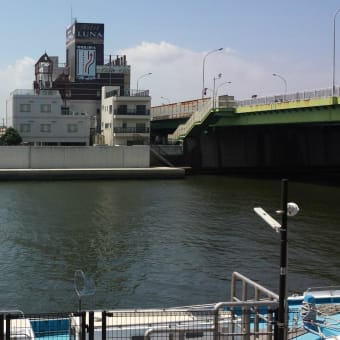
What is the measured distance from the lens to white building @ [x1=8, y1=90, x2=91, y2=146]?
7762 cm

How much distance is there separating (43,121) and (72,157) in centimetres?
1673

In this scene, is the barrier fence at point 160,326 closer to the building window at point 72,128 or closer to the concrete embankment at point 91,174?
the concrete embankment at point 91,174

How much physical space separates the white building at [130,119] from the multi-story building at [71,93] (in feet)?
16.0

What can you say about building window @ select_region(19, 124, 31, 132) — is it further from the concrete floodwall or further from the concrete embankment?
the concrete embankment

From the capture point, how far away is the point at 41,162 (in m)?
62.4

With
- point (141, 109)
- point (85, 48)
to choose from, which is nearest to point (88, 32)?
point (85, 48)

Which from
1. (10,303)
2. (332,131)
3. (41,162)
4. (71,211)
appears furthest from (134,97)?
(10,303)

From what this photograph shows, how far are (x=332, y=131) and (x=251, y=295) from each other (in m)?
62.6

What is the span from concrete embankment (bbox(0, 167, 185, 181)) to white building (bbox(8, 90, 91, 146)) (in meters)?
18.1

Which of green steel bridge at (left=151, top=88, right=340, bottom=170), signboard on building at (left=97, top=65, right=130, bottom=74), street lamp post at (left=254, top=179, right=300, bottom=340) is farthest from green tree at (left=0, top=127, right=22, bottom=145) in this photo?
street lamp post at (left=254, top=179, right=300, bottom=340)

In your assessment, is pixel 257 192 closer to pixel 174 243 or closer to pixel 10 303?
pixel 174 243

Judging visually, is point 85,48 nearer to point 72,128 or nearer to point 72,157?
point 72,128

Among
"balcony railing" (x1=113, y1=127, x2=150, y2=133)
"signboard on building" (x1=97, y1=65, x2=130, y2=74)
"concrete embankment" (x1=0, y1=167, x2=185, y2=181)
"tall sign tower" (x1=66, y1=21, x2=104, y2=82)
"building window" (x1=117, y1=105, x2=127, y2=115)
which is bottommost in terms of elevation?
"concrete embankment" (x1=0, y1=167, x2=185, y2=181)

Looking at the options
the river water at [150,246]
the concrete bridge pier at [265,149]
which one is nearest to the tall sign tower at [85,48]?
the concrete bridge pier at [265,149]
